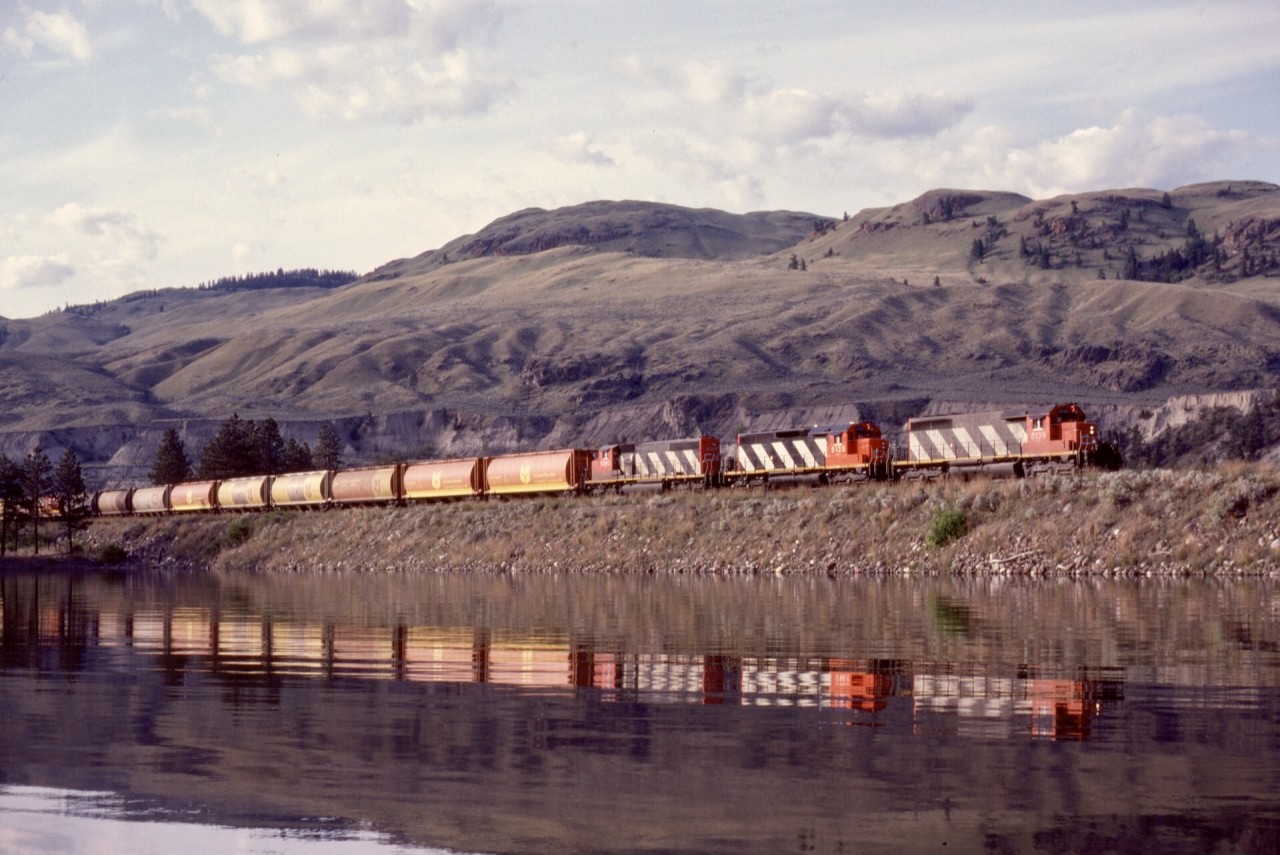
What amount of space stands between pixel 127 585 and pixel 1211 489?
115 ft

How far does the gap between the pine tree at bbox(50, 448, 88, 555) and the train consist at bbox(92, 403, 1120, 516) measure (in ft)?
28.3

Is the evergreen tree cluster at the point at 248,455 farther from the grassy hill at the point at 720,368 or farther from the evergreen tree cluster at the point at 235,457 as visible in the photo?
the grassy hill at the point at 720,368

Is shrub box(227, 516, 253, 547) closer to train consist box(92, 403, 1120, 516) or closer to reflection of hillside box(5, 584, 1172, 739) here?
train consist box(92, 403, 1120, 516)

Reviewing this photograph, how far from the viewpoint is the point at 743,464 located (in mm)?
62094

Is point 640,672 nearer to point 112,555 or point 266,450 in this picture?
point 112,555

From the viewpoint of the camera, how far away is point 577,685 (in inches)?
669

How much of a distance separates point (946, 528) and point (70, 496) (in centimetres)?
6049

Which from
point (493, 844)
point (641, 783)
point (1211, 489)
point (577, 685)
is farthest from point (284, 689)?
point (1211, 489)

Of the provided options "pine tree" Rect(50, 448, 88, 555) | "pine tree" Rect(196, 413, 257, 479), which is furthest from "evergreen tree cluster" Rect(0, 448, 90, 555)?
"pine tree" Rect(196, 413, 257, 479)

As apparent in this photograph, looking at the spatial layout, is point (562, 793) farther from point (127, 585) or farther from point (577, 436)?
point (577, 436)

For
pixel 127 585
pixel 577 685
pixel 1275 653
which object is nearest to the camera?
pixel 577 685

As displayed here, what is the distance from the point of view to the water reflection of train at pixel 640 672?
14305 mm

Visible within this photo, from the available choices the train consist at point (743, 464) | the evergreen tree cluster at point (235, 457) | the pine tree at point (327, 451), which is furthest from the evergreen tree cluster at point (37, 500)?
the pine tree at point (327, 451)

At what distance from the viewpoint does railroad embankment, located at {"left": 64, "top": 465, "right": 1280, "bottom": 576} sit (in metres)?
38.1
